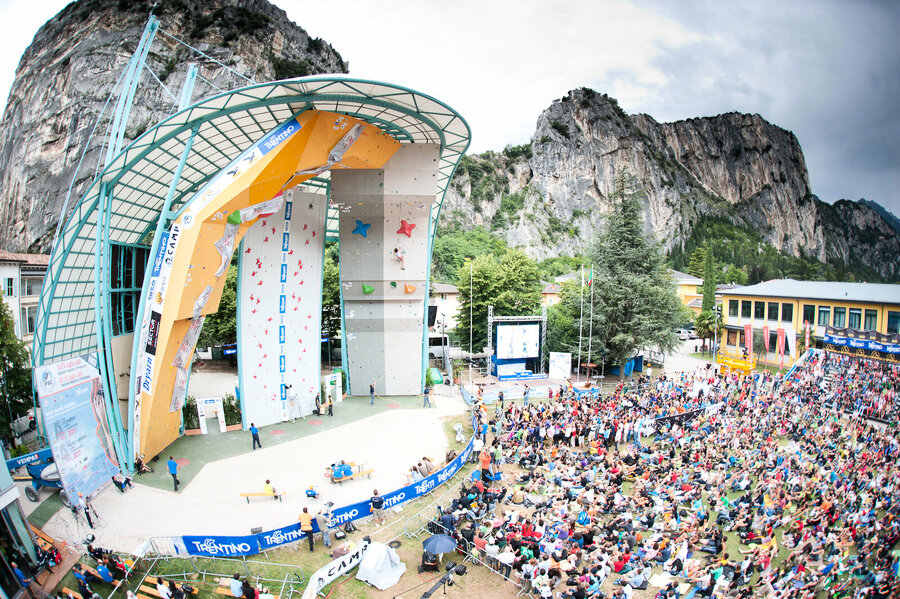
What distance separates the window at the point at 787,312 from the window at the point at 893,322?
20.8 feet

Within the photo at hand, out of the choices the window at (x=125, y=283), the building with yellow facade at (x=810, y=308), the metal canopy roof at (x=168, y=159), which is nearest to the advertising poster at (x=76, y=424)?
the metal canopy roof at (x=168, y=159)

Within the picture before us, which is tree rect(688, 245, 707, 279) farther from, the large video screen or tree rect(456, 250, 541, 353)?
the large video screen

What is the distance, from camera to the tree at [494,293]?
129 feet

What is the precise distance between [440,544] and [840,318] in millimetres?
39997

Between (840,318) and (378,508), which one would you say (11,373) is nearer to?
(378,508)

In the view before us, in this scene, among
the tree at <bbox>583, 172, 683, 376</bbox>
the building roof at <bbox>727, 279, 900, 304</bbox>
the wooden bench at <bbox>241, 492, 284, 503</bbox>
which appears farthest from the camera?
the building roof at <bbox>727, 279, 900, 304</bbox>

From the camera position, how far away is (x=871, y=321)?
35938mm

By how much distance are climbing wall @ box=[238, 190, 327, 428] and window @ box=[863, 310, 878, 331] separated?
39.0 m

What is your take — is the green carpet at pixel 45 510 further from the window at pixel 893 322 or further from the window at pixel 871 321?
the window at pixel 893 322

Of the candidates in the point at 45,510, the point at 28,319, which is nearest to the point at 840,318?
the point at 45,510

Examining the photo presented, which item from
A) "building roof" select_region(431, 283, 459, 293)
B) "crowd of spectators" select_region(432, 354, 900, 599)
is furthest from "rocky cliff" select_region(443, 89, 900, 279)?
"crowd of spectators" select_region(432, 354, 900, 599)

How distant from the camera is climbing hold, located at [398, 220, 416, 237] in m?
26.8

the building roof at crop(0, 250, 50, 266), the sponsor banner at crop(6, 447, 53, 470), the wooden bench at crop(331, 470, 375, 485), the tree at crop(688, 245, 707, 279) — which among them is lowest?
the wooden bench at crop(331, 470, 375, 485)

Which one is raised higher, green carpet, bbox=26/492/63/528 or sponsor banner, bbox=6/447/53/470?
sponsor banner, bbox=6/447/53/470
